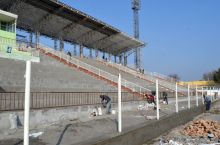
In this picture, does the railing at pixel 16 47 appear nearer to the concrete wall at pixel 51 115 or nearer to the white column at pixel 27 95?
the concrete wall at pixel 51 115

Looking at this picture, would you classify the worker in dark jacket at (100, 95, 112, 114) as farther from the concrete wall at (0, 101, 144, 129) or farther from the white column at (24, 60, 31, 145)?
the white column at (24, 60, 31, 145)

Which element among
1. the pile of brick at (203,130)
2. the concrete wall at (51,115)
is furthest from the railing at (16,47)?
the pile of brick at (203,130)

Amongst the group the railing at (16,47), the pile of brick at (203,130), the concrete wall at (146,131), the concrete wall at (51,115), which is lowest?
the pile of brick at (203,130)

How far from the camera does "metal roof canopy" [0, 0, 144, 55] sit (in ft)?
164

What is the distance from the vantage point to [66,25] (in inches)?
2359

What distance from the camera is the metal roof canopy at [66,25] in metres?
50.1

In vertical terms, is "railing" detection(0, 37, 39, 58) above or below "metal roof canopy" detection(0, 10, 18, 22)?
below

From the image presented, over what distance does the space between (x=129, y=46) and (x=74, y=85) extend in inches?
2161

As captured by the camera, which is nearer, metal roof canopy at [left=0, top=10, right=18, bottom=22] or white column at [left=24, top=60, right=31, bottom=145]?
white column at [left=24, top=60, right=31, bottom=145]

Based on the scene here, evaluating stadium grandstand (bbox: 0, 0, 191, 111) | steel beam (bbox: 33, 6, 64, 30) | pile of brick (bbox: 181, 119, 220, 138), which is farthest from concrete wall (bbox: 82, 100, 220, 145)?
steel beam (bbox: 33, 6, 64, 30)

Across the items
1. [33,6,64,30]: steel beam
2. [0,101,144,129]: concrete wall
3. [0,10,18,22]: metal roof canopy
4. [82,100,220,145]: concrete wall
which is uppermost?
[33,6,64,30]: steel beam

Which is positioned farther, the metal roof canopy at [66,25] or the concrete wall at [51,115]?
the metal roof canopy at [66,25]

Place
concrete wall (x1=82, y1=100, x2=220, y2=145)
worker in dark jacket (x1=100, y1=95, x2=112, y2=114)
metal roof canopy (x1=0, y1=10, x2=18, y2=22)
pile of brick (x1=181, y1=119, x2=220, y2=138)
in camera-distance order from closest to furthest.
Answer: concrete wall (x1=82, y1=100, x2=220, y2=145), pile of brick (x1=181, y1=119, x2=220, y2=138), worker in dark jacket (x1=100, y1=95, x2=112, y2=114), metal roof canopy (x1=0, y1=10, x2=18, y2=22)

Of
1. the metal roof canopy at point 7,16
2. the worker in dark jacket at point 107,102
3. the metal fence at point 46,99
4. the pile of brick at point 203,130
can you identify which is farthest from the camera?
the metal roof canopy at point 7,16
